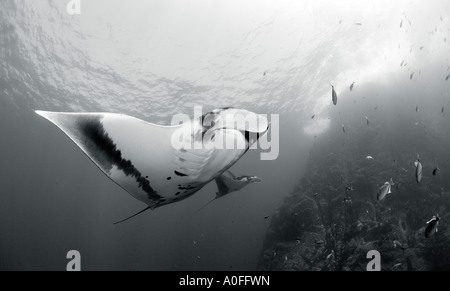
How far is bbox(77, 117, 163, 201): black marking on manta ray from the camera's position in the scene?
6.41 ft

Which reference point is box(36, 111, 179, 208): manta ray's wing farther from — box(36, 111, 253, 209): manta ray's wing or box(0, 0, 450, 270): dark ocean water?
box(0, 0, 450, 270): dark ocean water

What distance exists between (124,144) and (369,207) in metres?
11.2

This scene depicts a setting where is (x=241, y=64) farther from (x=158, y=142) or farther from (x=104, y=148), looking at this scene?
(x=104, y=148)

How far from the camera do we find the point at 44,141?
27000 mm

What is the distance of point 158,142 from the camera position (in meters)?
2.20

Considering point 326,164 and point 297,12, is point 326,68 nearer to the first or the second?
point 297,12

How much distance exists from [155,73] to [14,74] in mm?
9223

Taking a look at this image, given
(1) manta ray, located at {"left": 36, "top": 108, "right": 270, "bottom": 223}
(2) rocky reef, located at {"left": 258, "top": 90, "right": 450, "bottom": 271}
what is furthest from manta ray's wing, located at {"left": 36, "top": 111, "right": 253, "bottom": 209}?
(2) rocky reef, located at {"left": 258, "top": 90, "right": 450, "bottom": 271}

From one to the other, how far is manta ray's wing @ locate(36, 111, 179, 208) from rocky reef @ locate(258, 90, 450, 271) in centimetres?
754

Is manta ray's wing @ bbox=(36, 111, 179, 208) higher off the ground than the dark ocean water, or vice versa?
the dark ocean water

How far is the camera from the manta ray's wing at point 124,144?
6.34 ft

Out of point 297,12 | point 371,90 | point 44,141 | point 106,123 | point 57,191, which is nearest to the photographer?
point 106,123

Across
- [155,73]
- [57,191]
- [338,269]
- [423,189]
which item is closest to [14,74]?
[155,73]

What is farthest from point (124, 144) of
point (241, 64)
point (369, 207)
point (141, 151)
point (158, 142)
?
point (241, 64)
